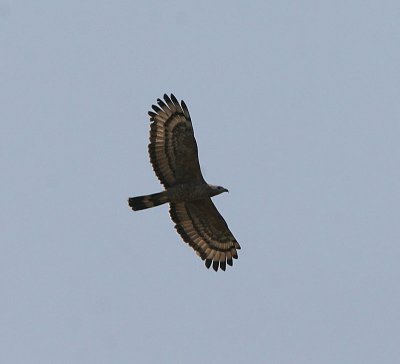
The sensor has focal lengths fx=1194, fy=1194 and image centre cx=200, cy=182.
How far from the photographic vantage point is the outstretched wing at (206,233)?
32.1 metres

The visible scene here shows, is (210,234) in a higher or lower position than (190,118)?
lower

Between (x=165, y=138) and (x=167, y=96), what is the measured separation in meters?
1.15

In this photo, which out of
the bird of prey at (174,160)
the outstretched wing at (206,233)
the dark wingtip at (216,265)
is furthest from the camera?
the dark wingtip at (216,265)

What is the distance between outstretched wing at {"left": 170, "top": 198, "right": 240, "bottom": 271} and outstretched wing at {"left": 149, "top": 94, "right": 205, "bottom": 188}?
1111 millimetres

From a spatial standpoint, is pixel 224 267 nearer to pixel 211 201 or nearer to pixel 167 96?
pixel 211 201

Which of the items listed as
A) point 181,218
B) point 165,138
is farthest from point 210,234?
point 165,138

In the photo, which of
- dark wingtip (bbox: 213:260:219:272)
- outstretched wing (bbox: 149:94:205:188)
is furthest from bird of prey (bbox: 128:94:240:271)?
dark wingtip (bbox: 213:260:219:272)

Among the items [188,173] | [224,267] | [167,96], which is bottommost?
[224,267]

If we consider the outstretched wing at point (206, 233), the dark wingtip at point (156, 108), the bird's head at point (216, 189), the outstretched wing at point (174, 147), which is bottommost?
the outstretched wing at point (206, 233)

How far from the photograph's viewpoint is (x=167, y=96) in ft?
103

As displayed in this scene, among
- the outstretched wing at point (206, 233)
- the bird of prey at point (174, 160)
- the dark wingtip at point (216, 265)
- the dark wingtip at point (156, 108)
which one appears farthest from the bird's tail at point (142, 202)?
the dark wingtip at point (216, 265)

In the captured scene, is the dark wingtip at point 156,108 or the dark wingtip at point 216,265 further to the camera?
the dark wingtip at point 216,265

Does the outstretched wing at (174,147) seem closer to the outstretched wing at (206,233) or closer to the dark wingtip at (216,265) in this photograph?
the outstretched wing at (206,233)

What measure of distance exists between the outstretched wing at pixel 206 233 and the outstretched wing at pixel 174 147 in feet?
3.65
